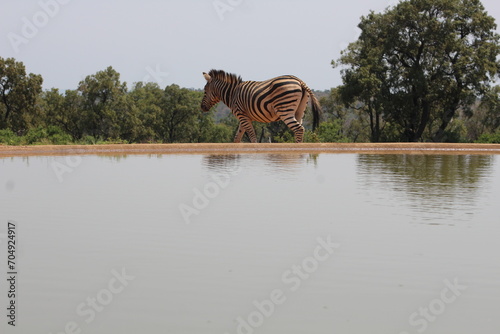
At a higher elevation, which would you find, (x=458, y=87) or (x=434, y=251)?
(x=458, y=87)

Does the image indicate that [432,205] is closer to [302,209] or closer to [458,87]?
[302,209]

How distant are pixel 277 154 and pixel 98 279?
1737 centimetres

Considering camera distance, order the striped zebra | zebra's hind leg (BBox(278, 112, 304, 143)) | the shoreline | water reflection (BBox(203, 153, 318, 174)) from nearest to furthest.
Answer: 1. water reflection (BBox(203, 153, 318, 174))
2. the shoreline
3. zebra's hind leg (BBox(278, 112, 304, 143))
4. the striped zebra

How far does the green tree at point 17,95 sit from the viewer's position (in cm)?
4172

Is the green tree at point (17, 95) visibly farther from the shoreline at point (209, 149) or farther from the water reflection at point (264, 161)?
the water reflection at point (264, 161)

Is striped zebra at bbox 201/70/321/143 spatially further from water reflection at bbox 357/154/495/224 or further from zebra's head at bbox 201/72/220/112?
water reflection at bbox 357/154/495/224

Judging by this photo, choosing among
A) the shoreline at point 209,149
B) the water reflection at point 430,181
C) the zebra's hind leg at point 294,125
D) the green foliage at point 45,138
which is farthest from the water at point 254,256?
the green foliage at point 45,138

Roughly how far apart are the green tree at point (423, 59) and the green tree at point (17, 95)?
58.5ft

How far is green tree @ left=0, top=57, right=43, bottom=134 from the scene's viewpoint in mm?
41719

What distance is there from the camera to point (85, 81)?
147ft

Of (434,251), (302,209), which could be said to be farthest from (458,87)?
(434,251)

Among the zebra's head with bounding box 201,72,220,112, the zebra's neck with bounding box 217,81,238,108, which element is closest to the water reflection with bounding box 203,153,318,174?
the zebra's neck with bounding box 217,81,238,108

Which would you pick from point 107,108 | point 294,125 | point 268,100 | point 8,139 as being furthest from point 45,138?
point 107,108

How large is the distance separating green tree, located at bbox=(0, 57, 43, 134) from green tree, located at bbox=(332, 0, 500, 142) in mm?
17838
